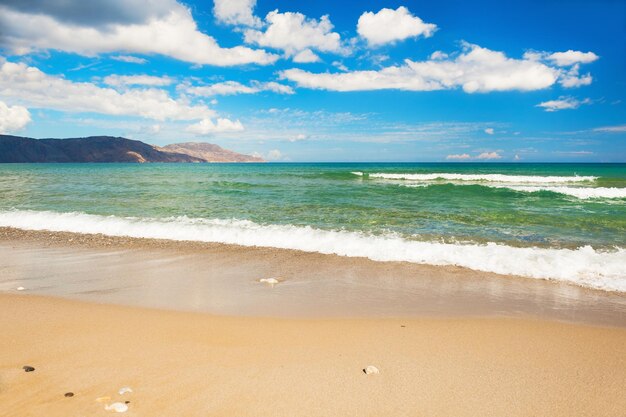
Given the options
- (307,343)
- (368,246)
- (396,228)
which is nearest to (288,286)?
(307,343)

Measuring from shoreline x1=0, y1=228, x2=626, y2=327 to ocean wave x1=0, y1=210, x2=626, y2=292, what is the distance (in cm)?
46

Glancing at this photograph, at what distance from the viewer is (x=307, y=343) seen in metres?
3.94

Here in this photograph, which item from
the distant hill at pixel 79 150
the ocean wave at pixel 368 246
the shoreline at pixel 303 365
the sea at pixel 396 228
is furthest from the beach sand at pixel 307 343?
the distant hill at pixel 79 150

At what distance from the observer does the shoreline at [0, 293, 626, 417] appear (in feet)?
9.30

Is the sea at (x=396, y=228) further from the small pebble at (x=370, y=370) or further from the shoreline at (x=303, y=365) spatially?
the small pebble at (x=370, y=370)

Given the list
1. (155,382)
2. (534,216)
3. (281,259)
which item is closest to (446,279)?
(281,259)

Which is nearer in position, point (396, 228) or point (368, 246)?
point (368, 246)

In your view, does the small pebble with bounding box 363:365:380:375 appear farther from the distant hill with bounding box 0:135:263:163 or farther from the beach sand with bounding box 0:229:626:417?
the distant hill with bounding box 0:135:263:163

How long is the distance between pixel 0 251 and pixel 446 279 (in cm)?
1017

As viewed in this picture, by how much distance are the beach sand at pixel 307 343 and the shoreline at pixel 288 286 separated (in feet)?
0.14

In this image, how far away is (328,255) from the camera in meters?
8.19

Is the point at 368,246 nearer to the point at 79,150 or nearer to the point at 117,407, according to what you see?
the point at 117,407

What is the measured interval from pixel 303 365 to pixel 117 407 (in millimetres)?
1580

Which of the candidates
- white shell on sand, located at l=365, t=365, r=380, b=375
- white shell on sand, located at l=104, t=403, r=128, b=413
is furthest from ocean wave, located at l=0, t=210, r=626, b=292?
white shell on sand, located at l=104, t=403, r=128, b=413
